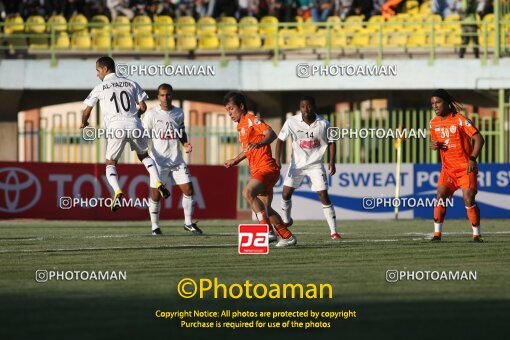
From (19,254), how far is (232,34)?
19.4 m

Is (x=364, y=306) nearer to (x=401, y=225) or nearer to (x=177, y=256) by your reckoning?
(x=177, y=256)

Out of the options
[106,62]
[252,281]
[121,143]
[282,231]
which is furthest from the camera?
[121,143]

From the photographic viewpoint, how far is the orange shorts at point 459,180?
17.2m

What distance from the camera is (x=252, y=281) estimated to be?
11477 millimetres

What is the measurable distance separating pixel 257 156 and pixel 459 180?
3.18 m

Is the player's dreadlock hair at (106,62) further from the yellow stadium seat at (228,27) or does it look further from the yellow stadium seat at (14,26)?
the yellow stadium seat at (14,26)

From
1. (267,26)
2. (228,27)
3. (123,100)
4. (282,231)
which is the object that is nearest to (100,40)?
(228,27)

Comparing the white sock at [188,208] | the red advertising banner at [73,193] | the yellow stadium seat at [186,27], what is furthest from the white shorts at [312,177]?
the yellow stadium seat at [186,27]

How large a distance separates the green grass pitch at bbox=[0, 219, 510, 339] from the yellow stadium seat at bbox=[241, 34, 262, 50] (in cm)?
1470

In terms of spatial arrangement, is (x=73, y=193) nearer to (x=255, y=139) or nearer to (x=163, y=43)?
(x=163, y=43)

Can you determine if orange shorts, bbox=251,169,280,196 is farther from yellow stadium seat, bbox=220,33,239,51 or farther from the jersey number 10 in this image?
yellow stadium seat, bbox=220,33,239,51

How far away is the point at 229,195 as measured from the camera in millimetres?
29062

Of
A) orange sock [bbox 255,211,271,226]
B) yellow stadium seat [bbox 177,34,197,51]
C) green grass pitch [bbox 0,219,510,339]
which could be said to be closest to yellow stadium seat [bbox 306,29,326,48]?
yellow stadium seat [bbox 177,34,197,51]

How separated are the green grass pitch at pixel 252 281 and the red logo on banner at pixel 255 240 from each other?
0.19 m
